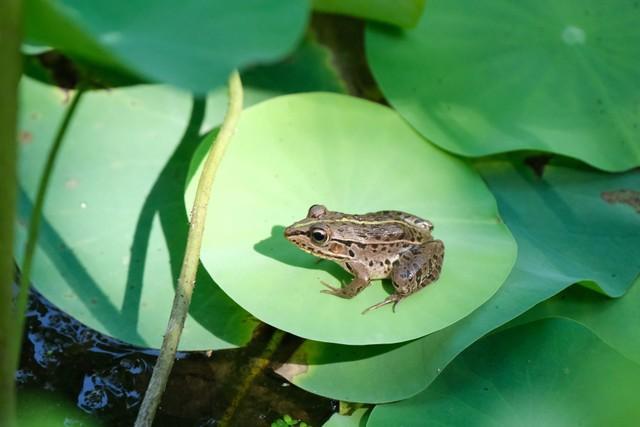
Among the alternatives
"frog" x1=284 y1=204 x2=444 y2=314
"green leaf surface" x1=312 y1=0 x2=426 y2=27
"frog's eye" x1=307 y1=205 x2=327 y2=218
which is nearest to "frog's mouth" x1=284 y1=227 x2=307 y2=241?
"frog" x1=284 y1=204 x2=444 y2=314

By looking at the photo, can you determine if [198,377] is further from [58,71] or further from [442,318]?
[58,71]

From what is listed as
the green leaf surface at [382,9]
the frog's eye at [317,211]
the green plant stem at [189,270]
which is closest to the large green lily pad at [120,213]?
the green plant stem at [189,270]

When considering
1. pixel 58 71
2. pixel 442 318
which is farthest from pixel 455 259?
pixel 58 71

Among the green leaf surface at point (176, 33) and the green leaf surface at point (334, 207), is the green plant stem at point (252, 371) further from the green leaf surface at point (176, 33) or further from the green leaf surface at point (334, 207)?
the green leaf surface at point (176, 33)

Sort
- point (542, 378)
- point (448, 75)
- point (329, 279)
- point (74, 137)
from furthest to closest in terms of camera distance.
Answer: point (448, 75) → point (74, 137) → point (329, 279) → point (542, 378)

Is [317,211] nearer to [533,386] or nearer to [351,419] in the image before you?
[351,419]

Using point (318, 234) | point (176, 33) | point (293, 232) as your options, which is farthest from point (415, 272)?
point (176, 33)
